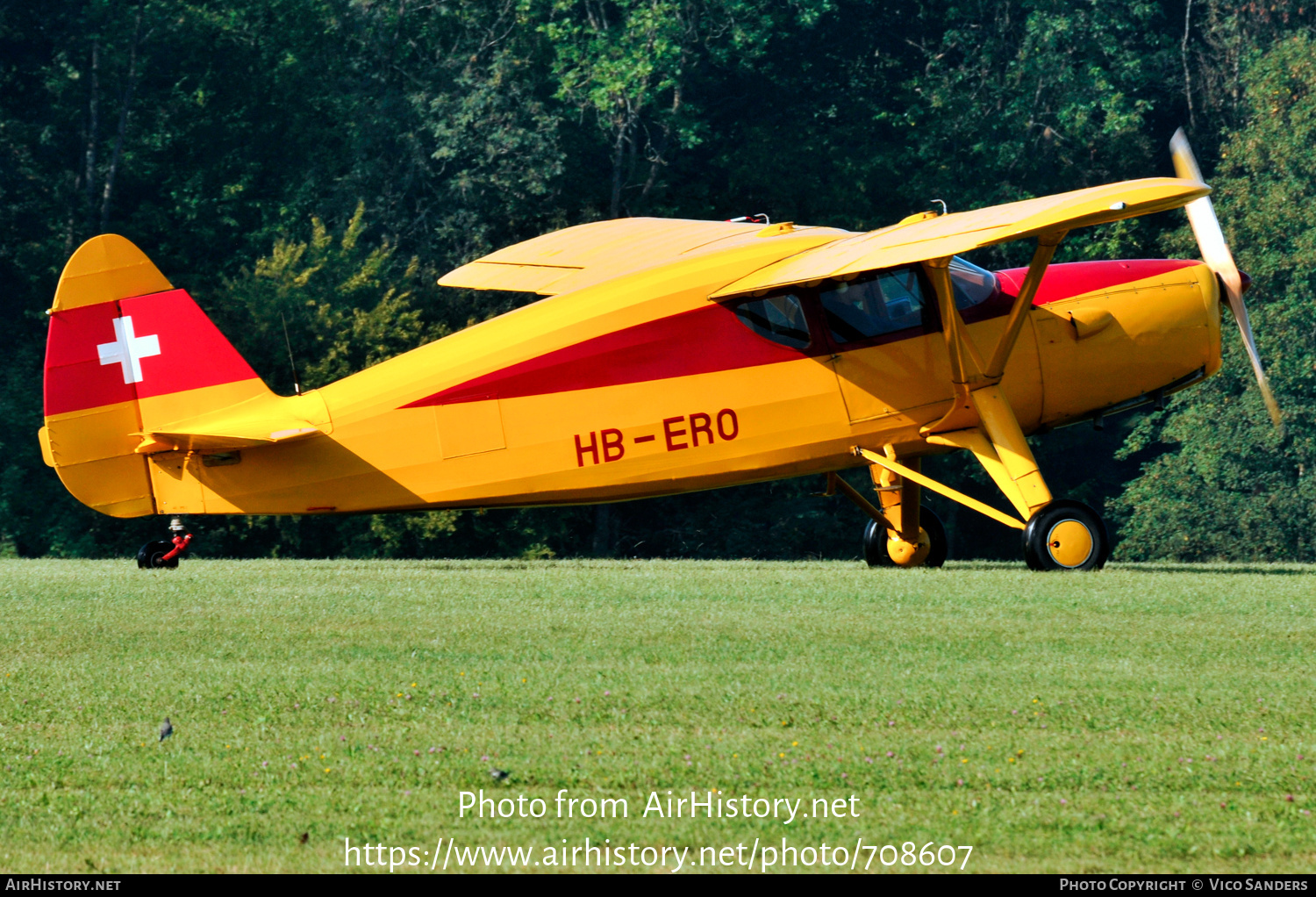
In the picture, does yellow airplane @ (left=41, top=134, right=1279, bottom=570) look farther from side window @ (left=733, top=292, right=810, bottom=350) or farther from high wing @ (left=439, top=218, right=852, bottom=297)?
high wing @ (left=439, top=218, right=852, bottom=297)

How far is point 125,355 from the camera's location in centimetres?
1327

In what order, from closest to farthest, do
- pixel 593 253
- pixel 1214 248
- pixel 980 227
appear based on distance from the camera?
1. pixel 980 227
2. pixel 1214 248
3. pixel 593 253

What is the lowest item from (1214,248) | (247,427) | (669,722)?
(669,722)

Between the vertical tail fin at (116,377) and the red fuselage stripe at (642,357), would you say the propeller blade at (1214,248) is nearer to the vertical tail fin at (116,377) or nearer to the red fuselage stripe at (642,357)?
the red fuselage stripe at (642,357)

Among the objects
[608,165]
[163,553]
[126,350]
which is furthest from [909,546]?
[608,165]

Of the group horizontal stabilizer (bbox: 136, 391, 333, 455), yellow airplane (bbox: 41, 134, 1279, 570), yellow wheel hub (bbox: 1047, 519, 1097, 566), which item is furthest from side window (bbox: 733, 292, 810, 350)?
horizontal stabilizer (bbox: 136, 391, 333, 455)

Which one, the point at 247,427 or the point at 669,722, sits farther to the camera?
the point at 247,427

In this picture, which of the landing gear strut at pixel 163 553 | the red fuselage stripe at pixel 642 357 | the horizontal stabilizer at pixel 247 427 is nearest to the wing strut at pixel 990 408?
the red fuselage stripe at pixel 642 357

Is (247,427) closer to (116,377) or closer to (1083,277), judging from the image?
(116,377)

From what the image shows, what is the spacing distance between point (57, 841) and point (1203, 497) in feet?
98.6

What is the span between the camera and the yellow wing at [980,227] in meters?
11.6

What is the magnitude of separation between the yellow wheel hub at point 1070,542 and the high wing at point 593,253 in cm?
369

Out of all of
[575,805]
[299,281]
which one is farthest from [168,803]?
[299,281]

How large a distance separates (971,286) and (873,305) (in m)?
1.06
